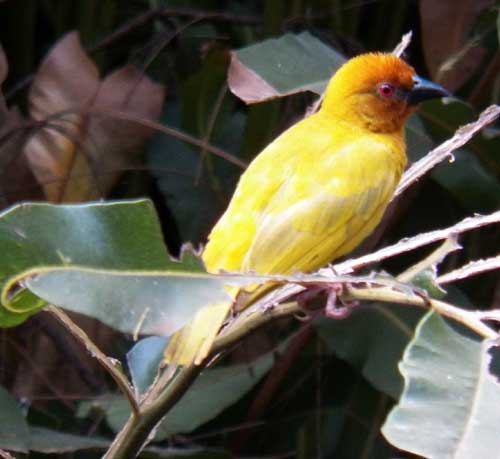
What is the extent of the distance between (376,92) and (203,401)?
983 millimetres

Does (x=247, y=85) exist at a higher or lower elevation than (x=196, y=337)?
higher

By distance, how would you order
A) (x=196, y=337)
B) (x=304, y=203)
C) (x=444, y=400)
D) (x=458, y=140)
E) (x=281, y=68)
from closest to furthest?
1. (x=444, y=400)
2. (x=196, y=337)
3. (x=458, y=140)
4. (x=304, y=203)
5. (x=281, y=68)

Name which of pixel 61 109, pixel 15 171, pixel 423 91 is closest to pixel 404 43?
pixel 423 91

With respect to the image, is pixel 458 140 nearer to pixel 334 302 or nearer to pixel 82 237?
pixel 334 302

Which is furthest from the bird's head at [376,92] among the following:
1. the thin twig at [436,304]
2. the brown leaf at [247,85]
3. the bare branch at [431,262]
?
the thin twig at [436,304]

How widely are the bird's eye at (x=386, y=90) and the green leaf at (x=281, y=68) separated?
146 millimetres

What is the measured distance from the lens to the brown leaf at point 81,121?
3146mm

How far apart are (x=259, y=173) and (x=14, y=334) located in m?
1.06

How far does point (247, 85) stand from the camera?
8.91 feet

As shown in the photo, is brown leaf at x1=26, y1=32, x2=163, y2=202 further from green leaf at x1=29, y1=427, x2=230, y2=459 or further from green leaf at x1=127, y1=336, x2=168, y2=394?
green leaf at x1=127, y1=336, x2=168, y2=394

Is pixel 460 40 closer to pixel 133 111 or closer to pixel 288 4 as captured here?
pixel 288 4

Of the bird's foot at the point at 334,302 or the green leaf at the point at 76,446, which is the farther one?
the green leaf at the point at 76,446

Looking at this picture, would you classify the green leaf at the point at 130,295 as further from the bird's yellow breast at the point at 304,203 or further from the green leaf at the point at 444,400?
the bird's yellow breast at the point at 304,203

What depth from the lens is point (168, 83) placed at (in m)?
3.69
